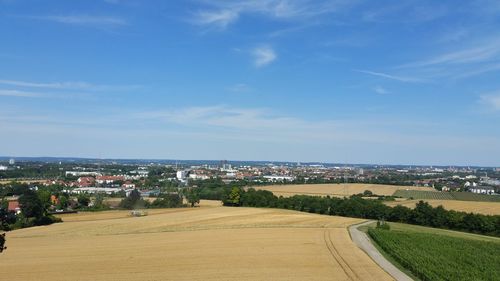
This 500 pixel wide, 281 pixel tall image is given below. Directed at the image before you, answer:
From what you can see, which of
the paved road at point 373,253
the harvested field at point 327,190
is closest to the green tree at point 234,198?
the harvested field at point 327,190

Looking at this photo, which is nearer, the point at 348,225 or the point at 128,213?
the point at 348,225

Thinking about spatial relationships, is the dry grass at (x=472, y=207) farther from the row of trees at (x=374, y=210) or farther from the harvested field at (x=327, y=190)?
the harvested field at (x=327, y=190)

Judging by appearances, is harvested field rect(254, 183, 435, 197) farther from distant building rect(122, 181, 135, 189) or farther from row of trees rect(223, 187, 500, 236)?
distant building rect(122, 181, 135, 189)

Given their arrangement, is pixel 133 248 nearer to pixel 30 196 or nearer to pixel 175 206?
pixel 30 196

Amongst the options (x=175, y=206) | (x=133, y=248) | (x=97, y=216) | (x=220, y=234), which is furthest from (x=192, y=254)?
(x=175, y=206)

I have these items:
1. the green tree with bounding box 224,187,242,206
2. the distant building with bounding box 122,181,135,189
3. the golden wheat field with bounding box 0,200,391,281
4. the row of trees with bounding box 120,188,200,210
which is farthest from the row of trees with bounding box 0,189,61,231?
the distant building with bounding box 122,181,135,189

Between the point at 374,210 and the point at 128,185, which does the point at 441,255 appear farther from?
the point at 128,185

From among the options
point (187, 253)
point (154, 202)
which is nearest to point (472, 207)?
point (154, 202)
